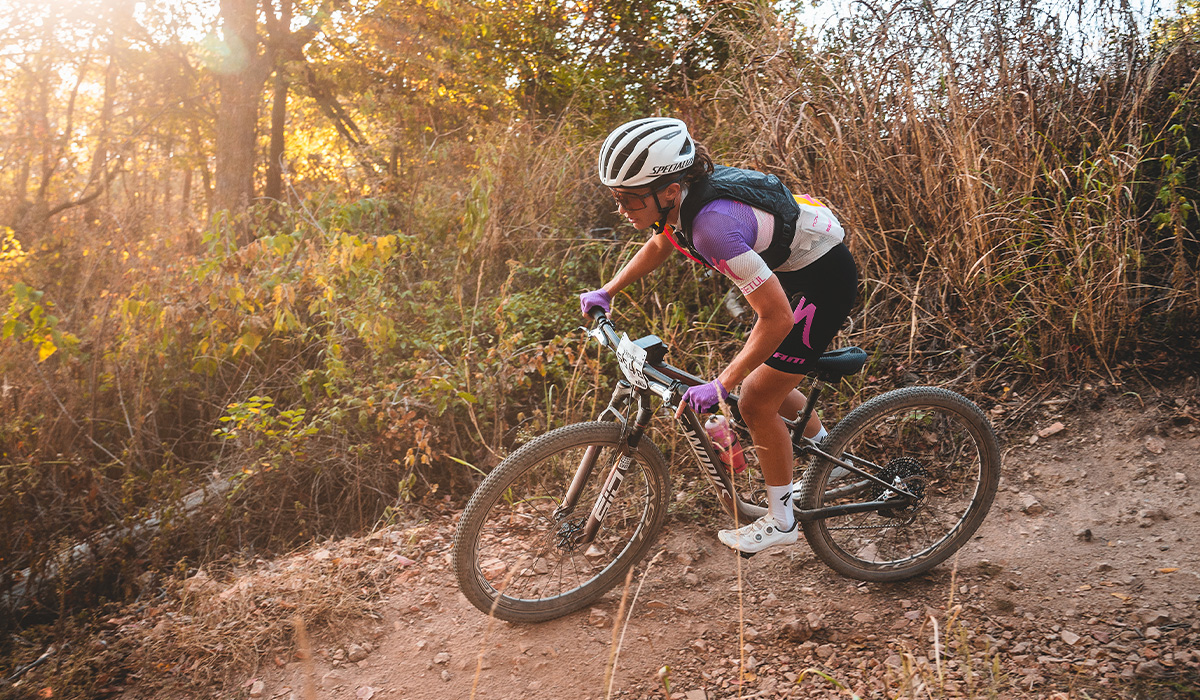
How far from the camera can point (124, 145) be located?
8.34m

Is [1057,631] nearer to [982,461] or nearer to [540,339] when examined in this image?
[982,461]

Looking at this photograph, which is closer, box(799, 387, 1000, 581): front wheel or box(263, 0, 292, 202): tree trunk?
box(799, 387, 1000, 581): front wheel

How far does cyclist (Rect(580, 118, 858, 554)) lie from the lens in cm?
233

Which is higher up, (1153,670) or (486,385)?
(486,385)

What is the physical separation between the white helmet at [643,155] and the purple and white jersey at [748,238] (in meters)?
0.22

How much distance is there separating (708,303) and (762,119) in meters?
1.50

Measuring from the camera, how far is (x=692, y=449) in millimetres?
2986

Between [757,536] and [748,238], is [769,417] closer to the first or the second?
[757,536]

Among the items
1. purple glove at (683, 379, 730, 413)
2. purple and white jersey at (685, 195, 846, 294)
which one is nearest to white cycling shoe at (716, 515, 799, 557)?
purple glove at (683, 379, 730, 413)

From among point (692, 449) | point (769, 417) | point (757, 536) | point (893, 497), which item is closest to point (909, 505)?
point (893, 497)

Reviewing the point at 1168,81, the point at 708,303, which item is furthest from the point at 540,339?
the point at 1168,81

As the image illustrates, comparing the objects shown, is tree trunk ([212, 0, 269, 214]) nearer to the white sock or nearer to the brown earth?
the brown earth

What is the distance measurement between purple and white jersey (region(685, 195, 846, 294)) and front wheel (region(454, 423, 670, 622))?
0.90 metres

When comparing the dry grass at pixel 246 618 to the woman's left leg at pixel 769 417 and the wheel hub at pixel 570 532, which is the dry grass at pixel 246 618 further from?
the woman's left leg at pixel 769 417
